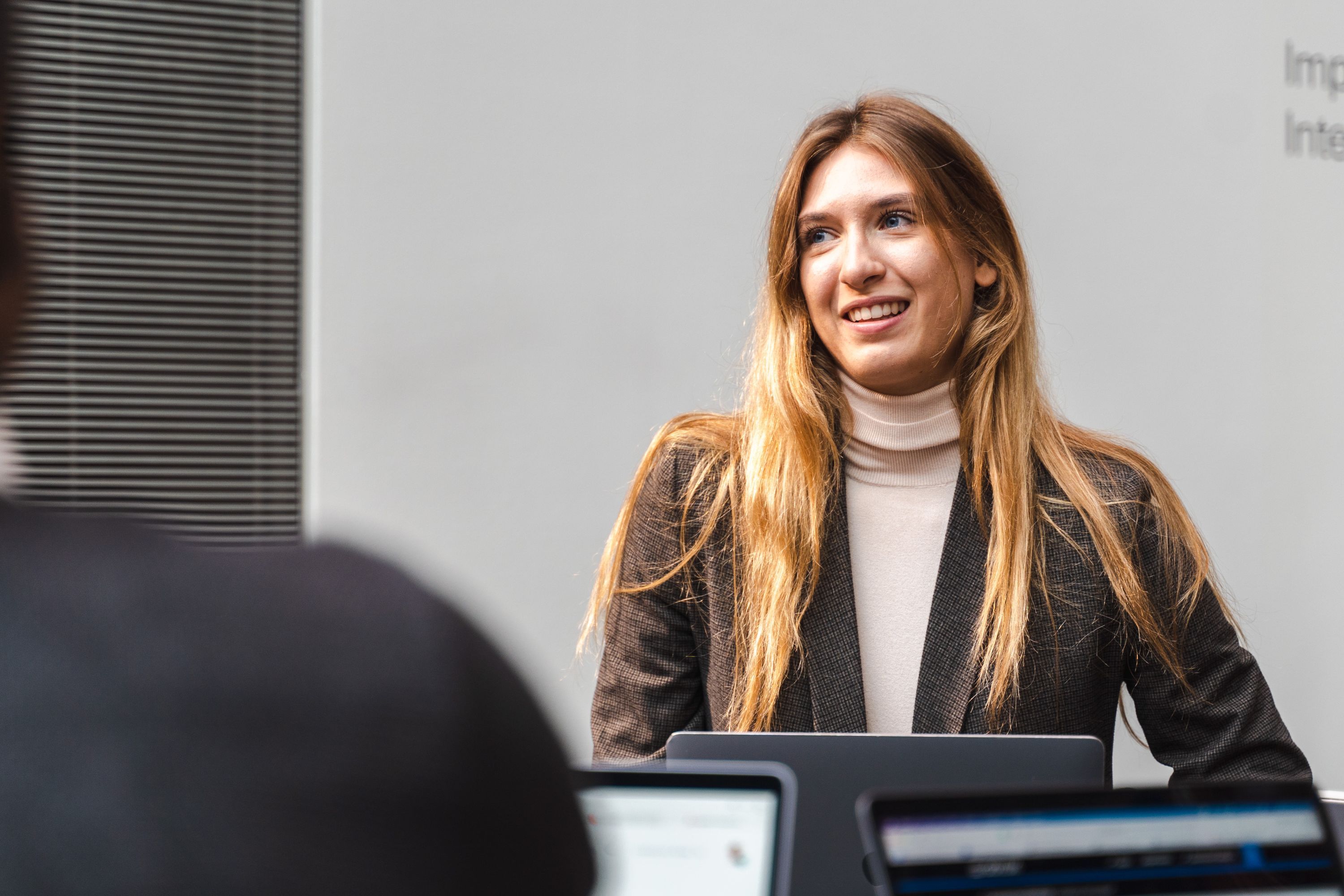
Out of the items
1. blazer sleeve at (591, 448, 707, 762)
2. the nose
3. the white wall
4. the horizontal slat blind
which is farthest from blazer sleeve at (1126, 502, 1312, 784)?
the horizontal slat blind

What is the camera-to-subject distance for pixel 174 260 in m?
2.74

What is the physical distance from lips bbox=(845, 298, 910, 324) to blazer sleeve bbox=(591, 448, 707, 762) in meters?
0.34

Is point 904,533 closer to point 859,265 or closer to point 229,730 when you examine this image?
point 859,265

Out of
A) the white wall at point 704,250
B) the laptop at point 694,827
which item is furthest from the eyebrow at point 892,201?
the laptop at point 694,827

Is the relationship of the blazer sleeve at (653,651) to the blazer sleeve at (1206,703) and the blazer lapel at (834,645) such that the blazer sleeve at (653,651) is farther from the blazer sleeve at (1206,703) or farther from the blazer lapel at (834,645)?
the blazer sleeve at (1206,703)

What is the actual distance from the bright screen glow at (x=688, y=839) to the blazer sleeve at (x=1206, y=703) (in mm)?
915

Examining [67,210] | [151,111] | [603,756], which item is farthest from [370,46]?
[603,756]

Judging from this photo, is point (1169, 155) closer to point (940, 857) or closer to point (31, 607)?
point (940, 857)

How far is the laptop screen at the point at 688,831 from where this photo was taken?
87 centimetres

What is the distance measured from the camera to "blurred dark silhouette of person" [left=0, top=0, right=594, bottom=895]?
340 mm

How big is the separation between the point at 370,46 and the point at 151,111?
49cm

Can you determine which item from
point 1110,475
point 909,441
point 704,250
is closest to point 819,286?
point 909,441

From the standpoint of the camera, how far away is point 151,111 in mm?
2715

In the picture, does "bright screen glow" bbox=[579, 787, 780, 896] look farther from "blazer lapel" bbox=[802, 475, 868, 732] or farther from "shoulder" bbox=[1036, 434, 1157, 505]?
"shoulder" bbox=[1036, 434, 1157, 505]
